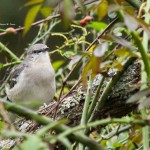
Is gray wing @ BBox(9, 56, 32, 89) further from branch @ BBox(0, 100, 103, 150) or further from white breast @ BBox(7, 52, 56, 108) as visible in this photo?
branch @ BBox(0, 100, 103, 150)

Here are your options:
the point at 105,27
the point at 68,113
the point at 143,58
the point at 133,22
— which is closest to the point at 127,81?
the point at 68,113

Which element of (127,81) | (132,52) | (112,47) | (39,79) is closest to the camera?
(132,52)

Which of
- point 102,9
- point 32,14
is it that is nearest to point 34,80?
point 102,9

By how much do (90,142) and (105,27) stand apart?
549 millimetres

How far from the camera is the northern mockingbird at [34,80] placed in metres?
3.28

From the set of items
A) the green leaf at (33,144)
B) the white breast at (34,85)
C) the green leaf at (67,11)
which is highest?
the green leaf at (67,11)

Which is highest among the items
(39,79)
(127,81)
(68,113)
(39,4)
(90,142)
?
(39,4)

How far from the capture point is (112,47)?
1.47m

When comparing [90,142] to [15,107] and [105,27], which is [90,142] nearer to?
[15,107]

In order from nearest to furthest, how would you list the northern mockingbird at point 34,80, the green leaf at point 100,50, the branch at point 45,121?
the branch at point 45,121 < the green leaf at point 100,50 < the northern mockingbird at point 34,80

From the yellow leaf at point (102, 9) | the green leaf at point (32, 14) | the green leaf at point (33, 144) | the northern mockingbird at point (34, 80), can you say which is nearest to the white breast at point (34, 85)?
Answer: the northern mockingbird at point (34, 80)

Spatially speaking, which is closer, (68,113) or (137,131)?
(137,131)

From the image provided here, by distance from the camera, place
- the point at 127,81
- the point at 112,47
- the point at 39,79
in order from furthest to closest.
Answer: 1. the point at 39,79
2. the point at 127,81
3. the point at 112,47

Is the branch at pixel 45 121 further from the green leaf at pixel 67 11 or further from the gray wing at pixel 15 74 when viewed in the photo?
the gray wing at pixel 15 74
